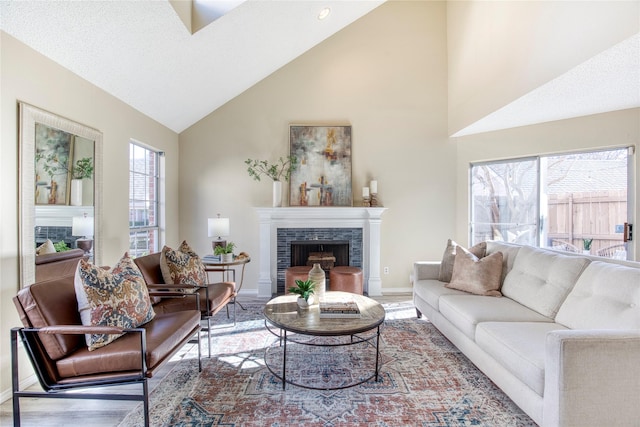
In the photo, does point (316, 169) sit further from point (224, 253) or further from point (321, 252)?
point (224, 253)

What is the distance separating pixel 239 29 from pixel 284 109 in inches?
64.2

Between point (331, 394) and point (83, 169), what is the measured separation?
9.21 ft

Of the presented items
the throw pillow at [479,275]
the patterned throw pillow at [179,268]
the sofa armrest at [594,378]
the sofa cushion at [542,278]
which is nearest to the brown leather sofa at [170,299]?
the patterned throw pillow at [179,268]

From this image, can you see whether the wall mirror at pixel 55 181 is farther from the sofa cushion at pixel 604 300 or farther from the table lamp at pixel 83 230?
the sofa cushion at pixel 604 300

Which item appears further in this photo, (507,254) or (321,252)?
(321,252)

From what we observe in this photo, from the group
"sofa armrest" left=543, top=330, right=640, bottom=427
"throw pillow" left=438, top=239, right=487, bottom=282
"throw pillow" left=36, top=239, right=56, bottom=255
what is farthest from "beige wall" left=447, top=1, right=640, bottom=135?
"throw pillow" left=36, top=239, right=56, bottom=255

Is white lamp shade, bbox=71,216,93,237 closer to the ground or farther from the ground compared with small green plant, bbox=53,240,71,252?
farther from the ground

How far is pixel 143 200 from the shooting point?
4.01 metres

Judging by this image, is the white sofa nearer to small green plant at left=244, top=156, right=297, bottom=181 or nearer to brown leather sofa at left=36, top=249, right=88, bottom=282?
small green plant at left=244, top=156, right=297, bottom=181

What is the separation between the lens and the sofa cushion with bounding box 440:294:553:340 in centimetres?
236

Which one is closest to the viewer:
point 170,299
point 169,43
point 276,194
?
point 169,43

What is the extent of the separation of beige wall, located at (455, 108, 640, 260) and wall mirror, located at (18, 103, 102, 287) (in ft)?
15.4

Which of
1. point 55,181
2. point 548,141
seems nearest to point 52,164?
point 55,181

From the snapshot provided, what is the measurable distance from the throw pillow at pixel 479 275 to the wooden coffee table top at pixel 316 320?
1018 mm
